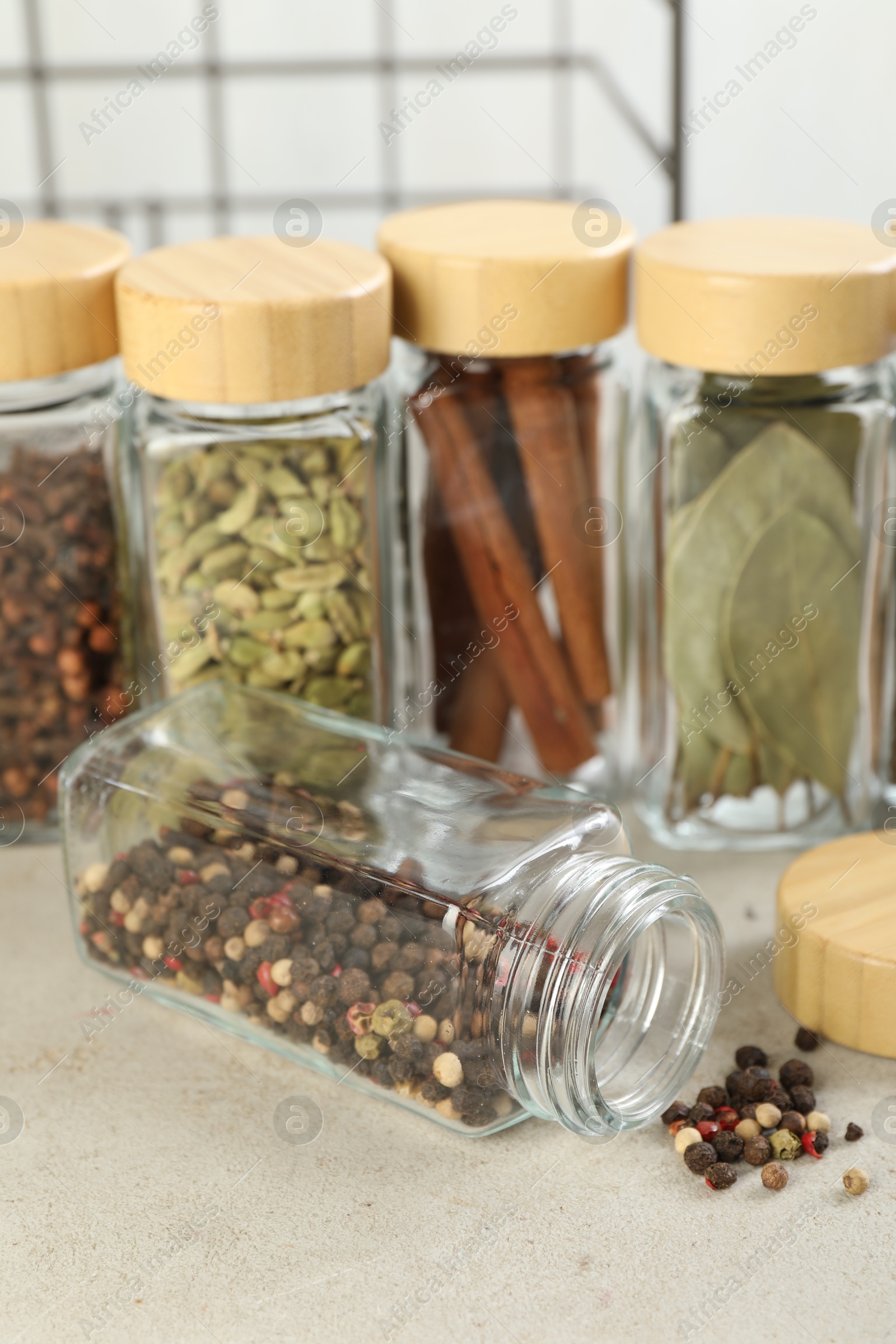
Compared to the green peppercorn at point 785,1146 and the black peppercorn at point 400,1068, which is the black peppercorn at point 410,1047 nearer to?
the black peppercorn at point 400,1068

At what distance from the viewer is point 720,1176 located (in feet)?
2.06

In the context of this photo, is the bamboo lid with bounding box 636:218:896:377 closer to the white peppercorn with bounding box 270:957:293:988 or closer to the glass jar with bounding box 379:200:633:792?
the glass jar with bounding box 379:200:633:792

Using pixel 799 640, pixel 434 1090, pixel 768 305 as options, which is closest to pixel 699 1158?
pixel 434 1090

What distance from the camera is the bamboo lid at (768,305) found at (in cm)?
73

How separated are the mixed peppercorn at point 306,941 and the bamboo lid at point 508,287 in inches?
10.1

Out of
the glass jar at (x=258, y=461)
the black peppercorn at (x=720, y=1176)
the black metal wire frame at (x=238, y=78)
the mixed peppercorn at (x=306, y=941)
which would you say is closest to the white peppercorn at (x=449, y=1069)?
the mixed peppercorn at (x=306, y=941)

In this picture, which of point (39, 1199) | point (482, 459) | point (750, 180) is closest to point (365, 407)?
point (482, 459)

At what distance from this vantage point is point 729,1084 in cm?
68

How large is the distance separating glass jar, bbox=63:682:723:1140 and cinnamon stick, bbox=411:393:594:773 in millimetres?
115

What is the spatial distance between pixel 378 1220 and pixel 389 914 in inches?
4.9

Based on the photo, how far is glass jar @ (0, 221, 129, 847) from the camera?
0.78 meters

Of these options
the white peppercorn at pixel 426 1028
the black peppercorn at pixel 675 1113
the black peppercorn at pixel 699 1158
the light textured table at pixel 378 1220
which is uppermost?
the white peppercorn at pixel 426 1028

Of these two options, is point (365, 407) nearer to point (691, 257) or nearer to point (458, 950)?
point (691, 257)

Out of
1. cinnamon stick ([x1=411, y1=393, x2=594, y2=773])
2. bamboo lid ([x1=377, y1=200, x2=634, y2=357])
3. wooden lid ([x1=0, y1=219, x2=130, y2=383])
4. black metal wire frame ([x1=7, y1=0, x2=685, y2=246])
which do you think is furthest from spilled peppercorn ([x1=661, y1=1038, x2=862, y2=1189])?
black metal wire frame ([x1=7, y1=0, x2=685, y2=246])
